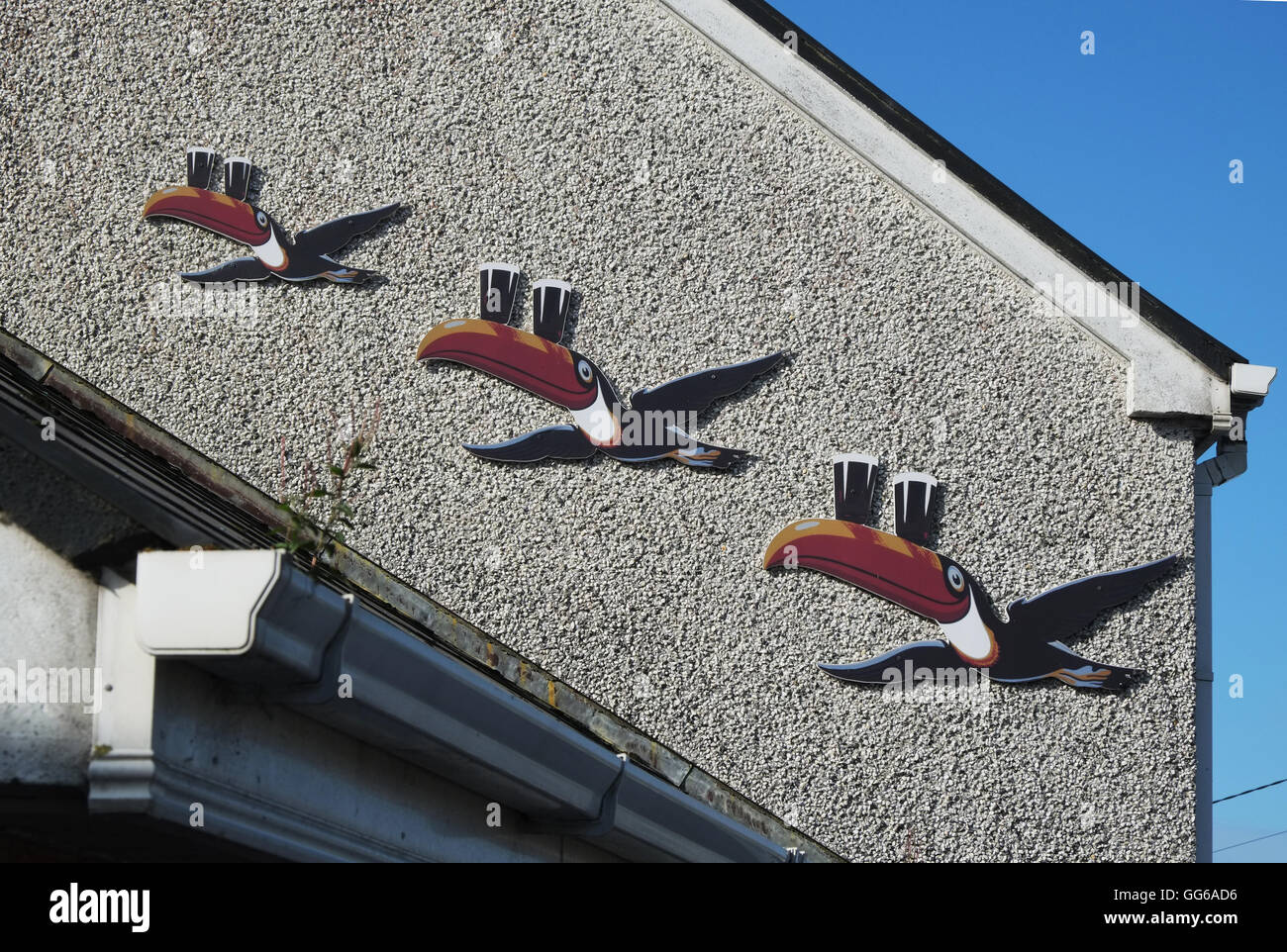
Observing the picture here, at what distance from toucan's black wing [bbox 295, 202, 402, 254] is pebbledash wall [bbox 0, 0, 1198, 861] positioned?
0.34 ft

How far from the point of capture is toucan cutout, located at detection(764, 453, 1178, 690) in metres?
8.30

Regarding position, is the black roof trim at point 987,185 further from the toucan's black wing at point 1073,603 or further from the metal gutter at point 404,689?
the metal gutter at point 404,689

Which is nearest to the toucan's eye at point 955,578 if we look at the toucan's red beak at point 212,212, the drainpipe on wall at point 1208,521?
the drainpipe on wall at point 1208,521

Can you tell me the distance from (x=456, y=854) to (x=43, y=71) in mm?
8165

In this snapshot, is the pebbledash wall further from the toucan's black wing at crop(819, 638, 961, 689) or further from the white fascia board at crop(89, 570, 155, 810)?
the white fascia board at crop(89, 570, 155, 810)

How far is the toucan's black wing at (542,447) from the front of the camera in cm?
866

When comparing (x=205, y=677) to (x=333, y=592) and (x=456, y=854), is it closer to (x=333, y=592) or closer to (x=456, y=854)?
(x=333, y=592)

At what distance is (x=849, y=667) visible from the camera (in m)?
8.31

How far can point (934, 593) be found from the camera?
27.5 feet
